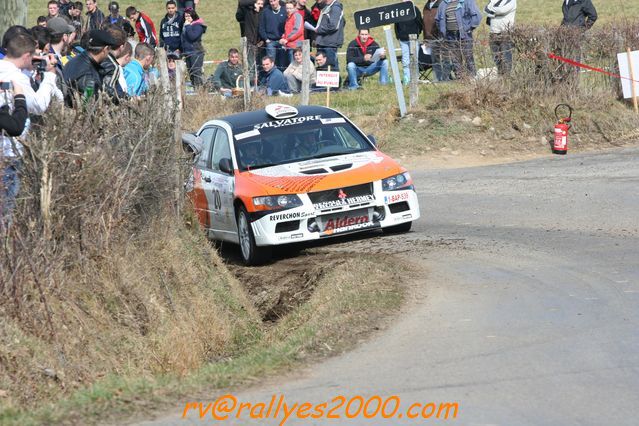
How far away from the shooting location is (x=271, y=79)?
79.6 feet

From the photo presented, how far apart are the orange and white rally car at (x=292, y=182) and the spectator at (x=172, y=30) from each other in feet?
39.9

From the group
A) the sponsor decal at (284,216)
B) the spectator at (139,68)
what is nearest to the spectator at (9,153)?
the sponsor decal at (284,216)

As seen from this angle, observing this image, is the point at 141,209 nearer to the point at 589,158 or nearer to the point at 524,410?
the point at 524,410

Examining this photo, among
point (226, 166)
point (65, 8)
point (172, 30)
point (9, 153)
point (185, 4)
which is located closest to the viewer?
point (9, 153)

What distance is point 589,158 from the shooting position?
64.0ft

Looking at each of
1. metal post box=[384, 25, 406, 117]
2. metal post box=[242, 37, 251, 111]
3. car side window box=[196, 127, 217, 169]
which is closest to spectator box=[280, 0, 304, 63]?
metal post box=[242, 37, 251, 111]

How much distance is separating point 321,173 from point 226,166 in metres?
1.32

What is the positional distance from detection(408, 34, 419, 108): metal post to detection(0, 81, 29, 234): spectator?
42.7 feet

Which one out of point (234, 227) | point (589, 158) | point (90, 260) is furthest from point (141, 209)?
point (589, 158)

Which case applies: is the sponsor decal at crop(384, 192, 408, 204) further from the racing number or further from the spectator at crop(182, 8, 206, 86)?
the spectator at crop(182, 8, 206, 86)

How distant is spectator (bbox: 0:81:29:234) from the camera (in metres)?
8.52

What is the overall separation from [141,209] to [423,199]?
6732 millimetres

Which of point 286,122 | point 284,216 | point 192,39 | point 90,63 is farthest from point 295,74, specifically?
point 90,63

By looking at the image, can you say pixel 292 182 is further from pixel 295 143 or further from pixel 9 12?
pixel 9 12
